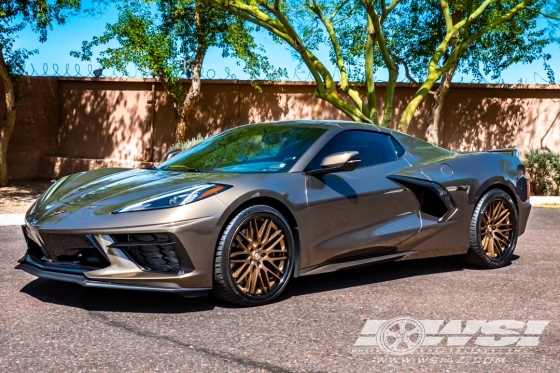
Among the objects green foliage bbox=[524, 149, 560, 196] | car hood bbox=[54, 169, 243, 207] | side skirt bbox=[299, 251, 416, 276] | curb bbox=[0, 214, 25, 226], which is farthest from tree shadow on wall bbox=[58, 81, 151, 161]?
side skirt bbox=[299, 251, 416, 276]

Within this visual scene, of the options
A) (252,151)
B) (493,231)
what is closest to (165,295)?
(252,151)

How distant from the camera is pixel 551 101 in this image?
59.9 feet

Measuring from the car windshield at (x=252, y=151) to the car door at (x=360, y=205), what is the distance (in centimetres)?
19

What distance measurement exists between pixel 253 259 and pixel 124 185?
1135 mm

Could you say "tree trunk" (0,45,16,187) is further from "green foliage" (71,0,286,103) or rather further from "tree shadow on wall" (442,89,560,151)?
"tree shadow on wall" (442,89,560,151)

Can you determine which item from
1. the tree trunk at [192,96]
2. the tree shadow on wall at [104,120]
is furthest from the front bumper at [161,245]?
the tree shadow on wall at [104,120]

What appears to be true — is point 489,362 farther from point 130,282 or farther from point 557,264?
point 557,264

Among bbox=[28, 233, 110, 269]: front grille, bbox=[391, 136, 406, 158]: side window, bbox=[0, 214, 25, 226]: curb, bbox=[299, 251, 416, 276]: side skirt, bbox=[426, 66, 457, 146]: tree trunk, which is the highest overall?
bbox=[426, 66, 457, 146]: tree trunk

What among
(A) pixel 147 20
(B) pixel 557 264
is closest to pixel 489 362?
(B) pixel 557 264

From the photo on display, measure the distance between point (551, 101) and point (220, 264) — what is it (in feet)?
47.7

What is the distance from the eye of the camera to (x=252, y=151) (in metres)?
6.55

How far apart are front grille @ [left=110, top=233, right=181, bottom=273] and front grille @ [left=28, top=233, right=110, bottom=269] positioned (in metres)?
0.19

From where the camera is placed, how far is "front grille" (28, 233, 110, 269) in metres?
5.45

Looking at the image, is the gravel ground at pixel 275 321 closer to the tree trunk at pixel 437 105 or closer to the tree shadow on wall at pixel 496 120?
the tree trunk at pixel 437 105
